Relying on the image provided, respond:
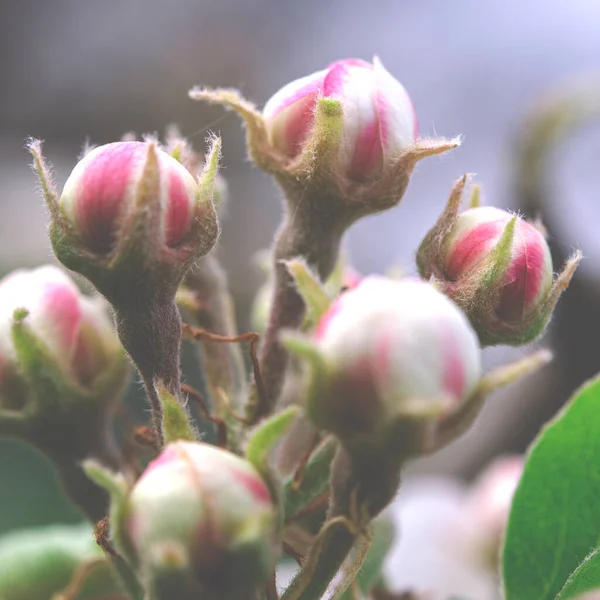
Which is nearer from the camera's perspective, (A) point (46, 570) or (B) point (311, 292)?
(B) point (311, 292)

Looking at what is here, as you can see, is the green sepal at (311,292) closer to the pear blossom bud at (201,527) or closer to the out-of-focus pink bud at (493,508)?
the pear blossom bud at (201,527)

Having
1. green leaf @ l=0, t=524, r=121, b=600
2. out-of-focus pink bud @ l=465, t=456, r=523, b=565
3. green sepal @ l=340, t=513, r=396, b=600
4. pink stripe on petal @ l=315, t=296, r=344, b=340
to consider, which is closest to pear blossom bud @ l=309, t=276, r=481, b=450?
pink stripe on petal @ l=315, t=296, r=344, b=340

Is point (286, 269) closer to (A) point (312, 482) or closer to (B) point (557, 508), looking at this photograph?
(A) point (312, 482)

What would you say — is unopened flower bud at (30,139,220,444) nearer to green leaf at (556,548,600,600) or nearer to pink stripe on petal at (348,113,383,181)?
pink stripe on petal at (348,113,383,181)

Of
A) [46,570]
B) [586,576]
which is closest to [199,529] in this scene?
[586,576]

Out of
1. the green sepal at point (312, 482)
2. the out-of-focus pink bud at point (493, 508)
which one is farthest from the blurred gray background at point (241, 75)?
the green sepal at point (312, 482)
